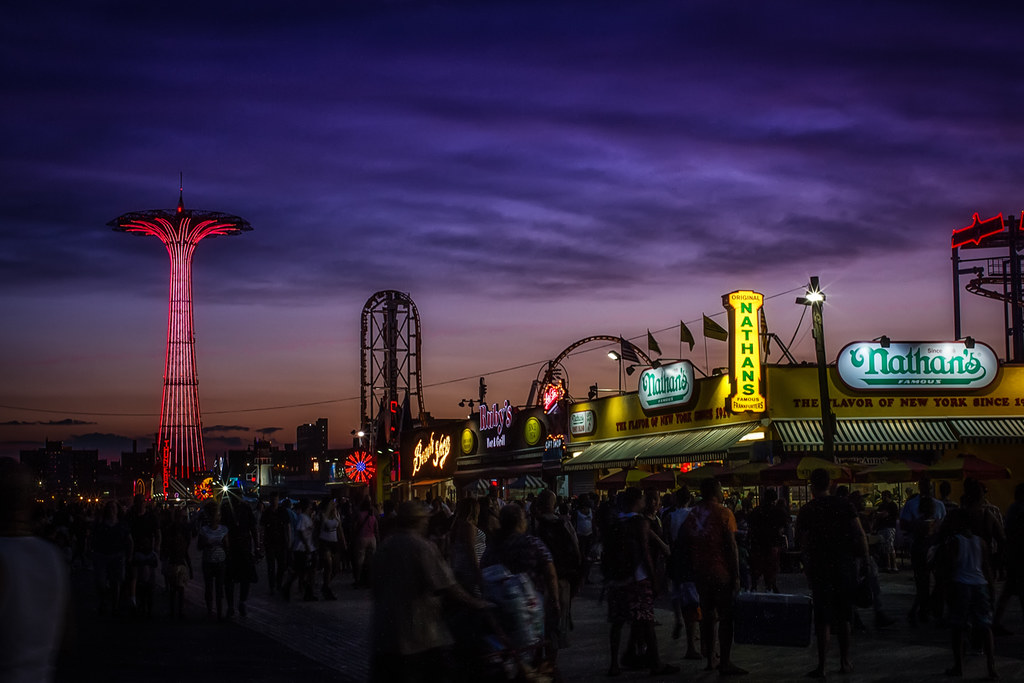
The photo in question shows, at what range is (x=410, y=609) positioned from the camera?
22.8 ft

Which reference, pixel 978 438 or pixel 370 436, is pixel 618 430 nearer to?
pixel 978 438

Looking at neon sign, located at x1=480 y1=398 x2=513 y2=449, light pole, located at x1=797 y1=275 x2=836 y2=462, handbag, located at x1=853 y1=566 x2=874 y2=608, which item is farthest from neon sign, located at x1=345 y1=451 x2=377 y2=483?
handbag, located at x1=853 y1=566 x2=874 y2=608

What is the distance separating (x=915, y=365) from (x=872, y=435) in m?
2.73

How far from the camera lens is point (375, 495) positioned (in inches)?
2990

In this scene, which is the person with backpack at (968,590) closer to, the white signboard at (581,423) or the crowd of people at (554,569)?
the crowd of people at (554,569)

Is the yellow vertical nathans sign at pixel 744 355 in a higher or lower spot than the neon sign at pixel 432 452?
higher

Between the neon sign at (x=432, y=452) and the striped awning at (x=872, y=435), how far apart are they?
30.8 metres

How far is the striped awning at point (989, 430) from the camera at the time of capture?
3366 cm

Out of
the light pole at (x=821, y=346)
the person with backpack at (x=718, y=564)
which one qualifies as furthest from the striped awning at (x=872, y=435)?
the person with backpack at (x=718, y=564)

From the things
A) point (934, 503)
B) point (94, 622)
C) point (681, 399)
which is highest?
→ point (681, 399)

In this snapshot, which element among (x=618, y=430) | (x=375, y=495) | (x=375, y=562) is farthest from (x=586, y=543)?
(x=375, y=495)

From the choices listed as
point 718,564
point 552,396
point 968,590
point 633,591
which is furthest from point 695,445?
point 968,590

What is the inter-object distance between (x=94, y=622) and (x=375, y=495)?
58.6 metres

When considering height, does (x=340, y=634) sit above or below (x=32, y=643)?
below
